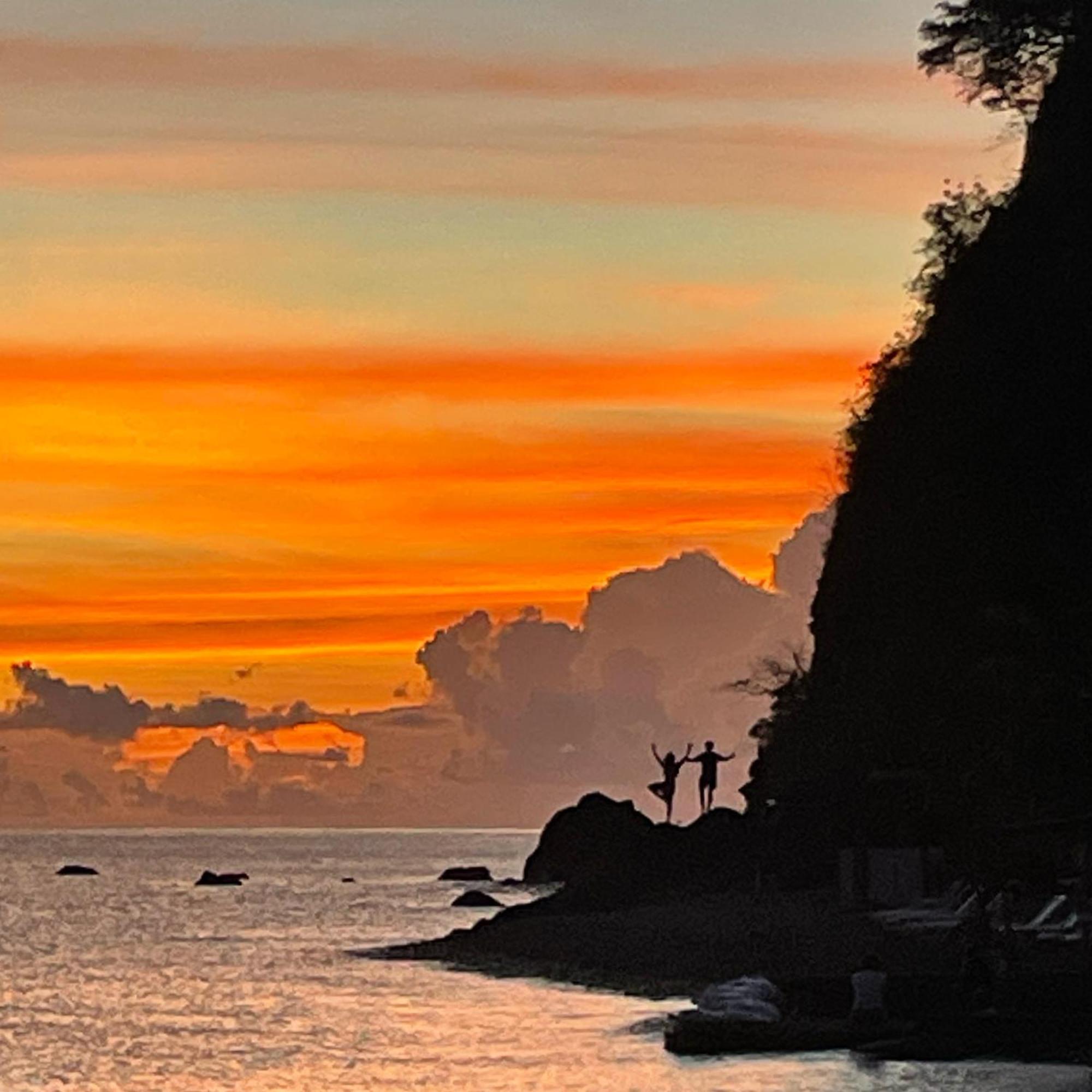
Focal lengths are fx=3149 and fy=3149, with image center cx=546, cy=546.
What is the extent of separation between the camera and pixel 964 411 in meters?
54.0

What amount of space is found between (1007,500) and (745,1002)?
12982 millimetres

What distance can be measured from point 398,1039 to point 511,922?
40802 millimetres

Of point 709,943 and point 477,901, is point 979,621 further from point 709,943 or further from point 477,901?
point 477,901

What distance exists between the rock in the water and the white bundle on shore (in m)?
112

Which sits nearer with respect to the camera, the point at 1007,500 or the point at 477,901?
the point at 1007,500

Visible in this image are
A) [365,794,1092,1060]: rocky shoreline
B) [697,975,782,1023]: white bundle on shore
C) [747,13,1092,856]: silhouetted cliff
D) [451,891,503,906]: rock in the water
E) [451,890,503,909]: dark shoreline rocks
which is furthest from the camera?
[451,891,503,906]: rock in the water

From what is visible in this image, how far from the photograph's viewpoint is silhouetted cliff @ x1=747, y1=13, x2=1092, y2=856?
51.8m

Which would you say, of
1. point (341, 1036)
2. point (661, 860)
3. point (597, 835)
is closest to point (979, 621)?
point (341, 1036)

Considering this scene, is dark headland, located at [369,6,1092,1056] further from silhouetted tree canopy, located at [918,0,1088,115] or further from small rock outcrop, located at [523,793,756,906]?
small rock outcrop, located at [523,793,756,906]

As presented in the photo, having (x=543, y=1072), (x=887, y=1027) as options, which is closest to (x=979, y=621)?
(x=887, y=1027)

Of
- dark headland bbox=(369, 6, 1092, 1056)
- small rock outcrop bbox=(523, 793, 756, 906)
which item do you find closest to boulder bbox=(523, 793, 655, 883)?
small rock outcrop bbox=(523, 793, 756, 906)

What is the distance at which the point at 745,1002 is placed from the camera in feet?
200

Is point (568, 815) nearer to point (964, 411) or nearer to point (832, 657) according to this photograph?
point (832, 657)

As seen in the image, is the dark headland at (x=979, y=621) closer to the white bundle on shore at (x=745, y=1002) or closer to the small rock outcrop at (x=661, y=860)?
the white bundle on shore at (x=745, y=1002)
